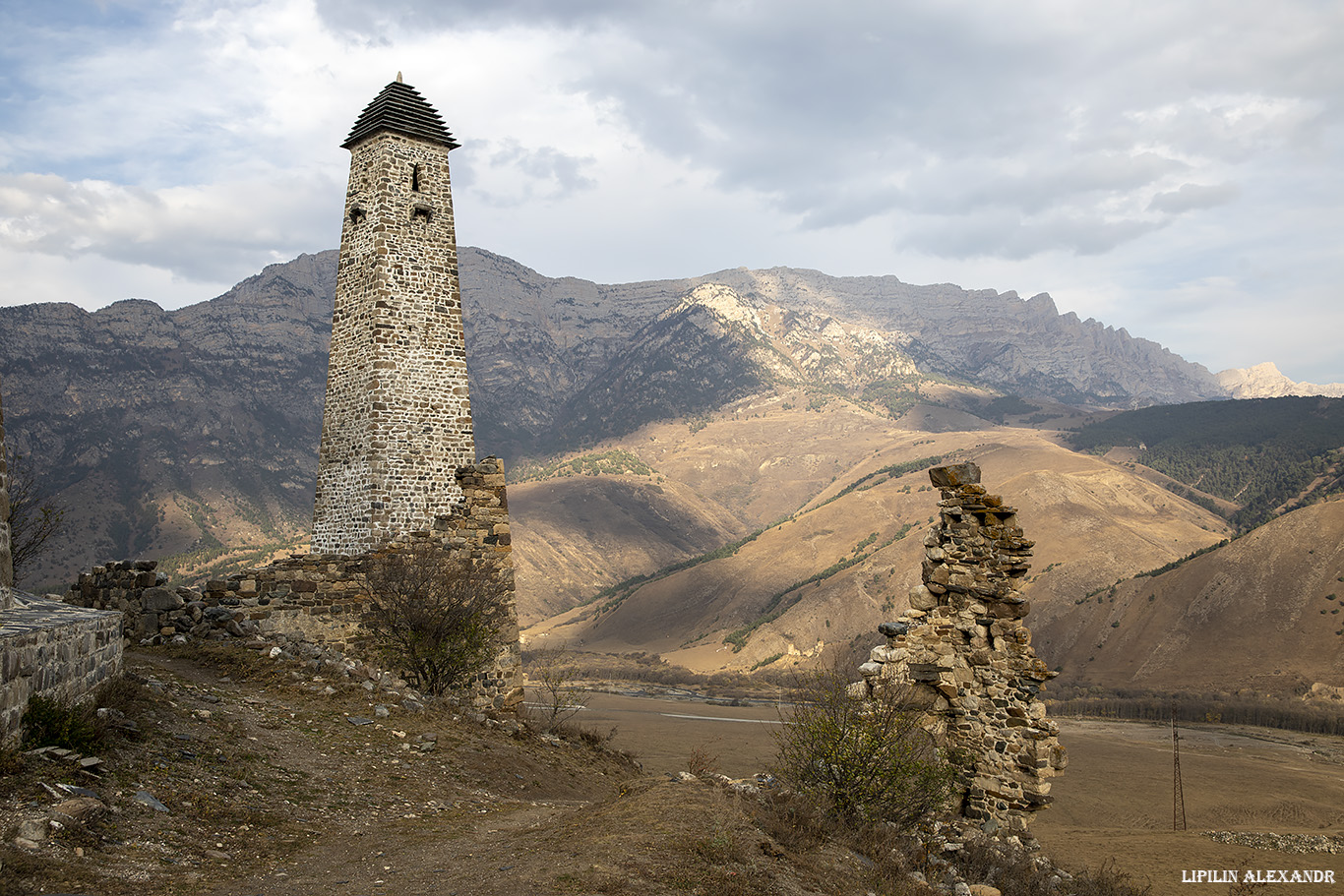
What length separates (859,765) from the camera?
8.27 meters

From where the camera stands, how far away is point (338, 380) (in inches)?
623

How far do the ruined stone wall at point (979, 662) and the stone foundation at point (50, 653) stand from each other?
7990 mm

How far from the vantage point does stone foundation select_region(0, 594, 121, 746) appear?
20.3 ft

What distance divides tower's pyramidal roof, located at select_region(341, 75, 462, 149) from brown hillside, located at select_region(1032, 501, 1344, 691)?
132ft

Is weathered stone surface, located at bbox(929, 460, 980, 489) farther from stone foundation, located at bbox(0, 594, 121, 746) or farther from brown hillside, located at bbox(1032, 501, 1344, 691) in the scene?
brown hillside, located at bbox(1032, 501, 1344, 691)

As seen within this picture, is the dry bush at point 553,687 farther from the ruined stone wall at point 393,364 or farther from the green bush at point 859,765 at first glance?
the green bush at point 859,765

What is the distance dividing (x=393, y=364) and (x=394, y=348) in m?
0.30

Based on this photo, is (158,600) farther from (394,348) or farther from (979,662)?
(979,662)

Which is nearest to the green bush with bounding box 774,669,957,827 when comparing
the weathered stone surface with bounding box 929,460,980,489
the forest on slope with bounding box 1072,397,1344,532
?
the weathered stone surface with bounding box 929,460,980,489

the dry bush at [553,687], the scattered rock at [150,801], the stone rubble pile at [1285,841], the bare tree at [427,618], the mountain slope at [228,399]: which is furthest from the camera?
the mountain slope at [228,399]

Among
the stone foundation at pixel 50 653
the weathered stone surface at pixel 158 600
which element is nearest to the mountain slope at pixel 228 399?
the weathered stone surface at pixel 158 600

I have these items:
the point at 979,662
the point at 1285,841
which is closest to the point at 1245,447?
the point at 1285,841

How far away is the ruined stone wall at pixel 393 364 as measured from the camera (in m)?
15.2

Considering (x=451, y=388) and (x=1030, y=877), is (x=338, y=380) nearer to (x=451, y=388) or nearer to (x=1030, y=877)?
(x=451, y=388)
